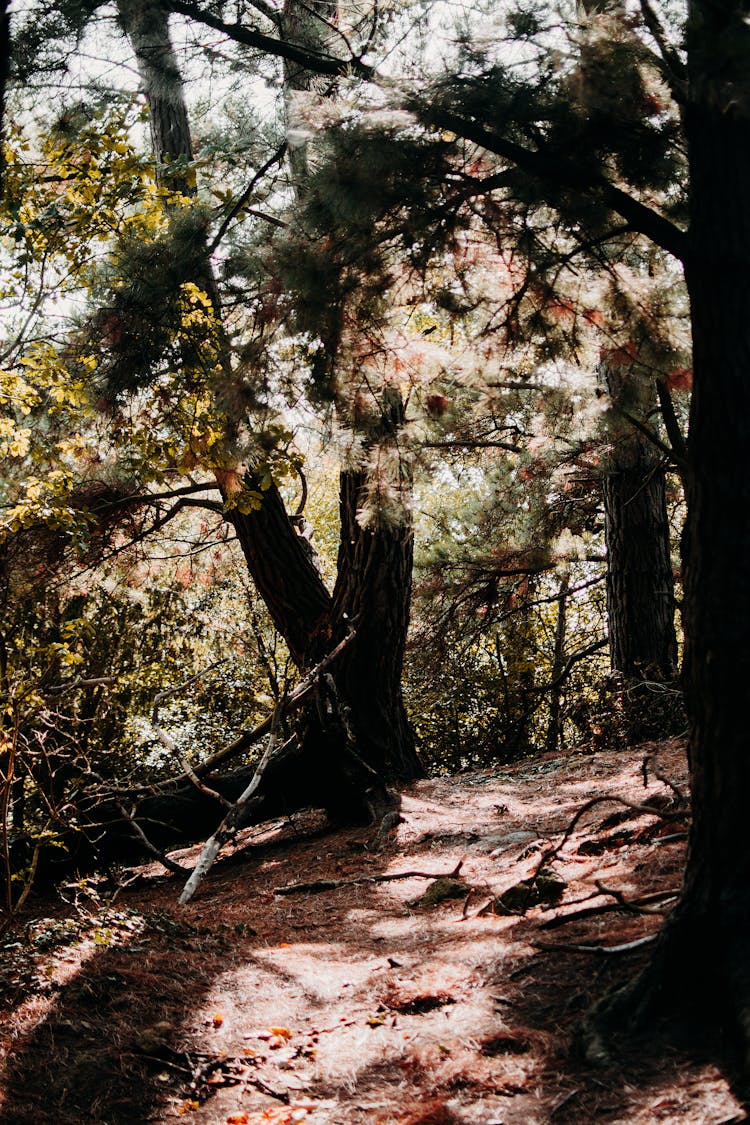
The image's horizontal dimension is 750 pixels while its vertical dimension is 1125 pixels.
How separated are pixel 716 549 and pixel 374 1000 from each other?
2094 mm

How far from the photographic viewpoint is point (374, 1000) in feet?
11.0

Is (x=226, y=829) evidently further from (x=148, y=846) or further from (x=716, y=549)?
(x=716, y=549)

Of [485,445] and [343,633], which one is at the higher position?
[485,445]

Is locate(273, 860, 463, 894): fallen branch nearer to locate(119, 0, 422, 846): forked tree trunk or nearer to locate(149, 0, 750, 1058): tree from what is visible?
locate(119, 0, 422, 846): forked tree trunk

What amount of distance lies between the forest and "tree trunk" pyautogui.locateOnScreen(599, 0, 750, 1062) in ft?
0.04

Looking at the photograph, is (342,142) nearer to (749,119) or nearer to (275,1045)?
(749,119)

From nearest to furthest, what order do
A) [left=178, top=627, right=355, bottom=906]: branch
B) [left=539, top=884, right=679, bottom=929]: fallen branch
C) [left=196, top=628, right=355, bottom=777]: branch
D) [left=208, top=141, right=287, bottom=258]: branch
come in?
[left=539, top=884, right=679, bottom=929]: fallen branch → [left=208, top=141, right=287, bottom=258]: branch → [left=178, top=627, right=355, bottom=906]: branch → [left=196, top=628, right=355, bottom=777]: branch

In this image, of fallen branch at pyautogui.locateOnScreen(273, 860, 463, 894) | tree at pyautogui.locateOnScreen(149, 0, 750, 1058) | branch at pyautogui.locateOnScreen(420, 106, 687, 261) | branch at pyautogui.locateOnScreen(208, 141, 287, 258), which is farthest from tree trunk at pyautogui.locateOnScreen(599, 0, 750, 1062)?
branch at pyautogui.locateOnScreen(208, 141, 287, 258)

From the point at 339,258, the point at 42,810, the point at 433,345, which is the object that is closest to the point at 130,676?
the point at 42,810

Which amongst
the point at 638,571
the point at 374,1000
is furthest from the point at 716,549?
the point at 638,571

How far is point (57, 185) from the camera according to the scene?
6285 mm

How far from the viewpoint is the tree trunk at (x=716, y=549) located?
259 centimetres

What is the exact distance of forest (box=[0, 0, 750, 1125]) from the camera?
2736 mm

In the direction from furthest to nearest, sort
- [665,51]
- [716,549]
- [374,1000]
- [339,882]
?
[339,882], [374,1000], [665,51], [716,549]
